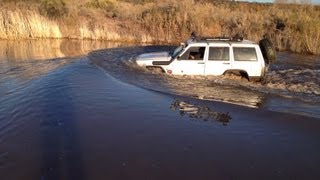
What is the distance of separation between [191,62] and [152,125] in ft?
16.6

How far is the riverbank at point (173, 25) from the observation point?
25.2 metres

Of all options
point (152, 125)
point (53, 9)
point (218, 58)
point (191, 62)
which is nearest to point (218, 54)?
point (218, 58)

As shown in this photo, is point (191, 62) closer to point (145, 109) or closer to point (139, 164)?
point (145, 109)

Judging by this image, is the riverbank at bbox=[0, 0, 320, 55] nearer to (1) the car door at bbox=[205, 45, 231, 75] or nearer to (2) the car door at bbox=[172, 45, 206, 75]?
(1) the car door at bbox=[205, 45, 231, 75]

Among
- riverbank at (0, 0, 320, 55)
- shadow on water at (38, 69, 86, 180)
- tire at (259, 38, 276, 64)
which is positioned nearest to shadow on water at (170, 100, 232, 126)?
shadow on water at (38, 69, 86, 180)

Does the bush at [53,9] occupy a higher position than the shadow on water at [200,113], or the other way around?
the bush at [53,9]

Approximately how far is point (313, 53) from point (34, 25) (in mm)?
18180

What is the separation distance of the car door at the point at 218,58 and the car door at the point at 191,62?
0.21 m

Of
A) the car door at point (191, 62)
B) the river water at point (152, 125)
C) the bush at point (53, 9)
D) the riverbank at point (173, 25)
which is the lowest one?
the river water at point (152, 125)

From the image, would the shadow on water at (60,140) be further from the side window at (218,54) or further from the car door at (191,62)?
the side window at (218,54)

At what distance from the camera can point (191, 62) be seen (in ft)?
43.4

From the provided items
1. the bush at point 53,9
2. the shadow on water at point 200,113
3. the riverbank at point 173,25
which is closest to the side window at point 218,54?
the shadow on water at point 200,113

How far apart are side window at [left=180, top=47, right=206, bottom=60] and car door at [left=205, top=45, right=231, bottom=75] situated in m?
0.27

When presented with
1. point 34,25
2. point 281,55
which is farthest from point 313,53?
point 34,25
